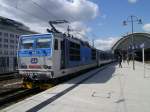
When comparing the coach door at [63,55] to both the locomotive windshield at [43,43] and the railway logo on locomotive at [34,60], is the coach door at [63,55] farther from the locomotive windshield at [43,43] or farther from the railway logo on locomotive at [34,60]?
the railway logo on locomotive at [34,60]

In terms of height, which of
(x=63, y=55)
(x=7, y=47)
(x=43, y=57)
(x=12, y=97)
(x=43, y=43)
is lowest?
(x=12, y=97)

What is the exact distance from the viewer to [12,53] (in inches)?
1297

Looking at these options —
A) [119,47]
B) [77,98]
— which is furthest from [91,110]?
[119,47]

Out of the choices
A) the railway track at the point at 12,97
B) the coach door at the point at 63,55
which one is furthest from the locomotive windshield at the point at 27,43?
the railway track at the point at 12,97

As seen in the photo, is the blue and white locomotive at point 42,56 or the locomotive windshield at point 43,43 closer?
the blue and white locomotive at point 42,56

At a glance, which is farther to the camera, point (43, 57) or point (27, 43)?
point (27, 43)

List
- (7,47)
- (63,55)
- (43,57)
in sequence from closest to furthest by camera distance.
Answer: (43,57) → (63,55) → (7,47)

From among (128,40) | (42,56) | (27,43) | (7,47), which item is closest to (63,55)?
(42,56)

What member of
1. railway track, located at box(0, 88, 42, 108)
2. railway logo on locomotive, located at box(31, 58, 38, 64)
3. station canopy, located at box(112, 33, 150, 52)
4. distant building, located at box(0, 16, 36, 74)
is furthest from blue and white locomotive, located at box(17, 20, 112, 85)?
station canopy, located at box(112, 33, 150, 52)

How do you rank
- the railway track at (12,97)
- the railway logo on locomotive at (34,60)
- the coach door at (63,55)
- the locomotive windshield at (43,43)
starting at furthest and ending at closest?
1. the coach door at (63,55)
2. the railway logo on locomotive at (34,60)
3. the locomotive windshield at (43,43)
4. the railway track at (12,97)

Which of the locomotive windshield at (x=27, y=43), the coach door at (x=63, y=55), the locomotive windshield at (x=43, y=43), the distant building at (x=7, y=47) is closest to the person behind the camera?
the locomotive windshield at (x=43, y=43)

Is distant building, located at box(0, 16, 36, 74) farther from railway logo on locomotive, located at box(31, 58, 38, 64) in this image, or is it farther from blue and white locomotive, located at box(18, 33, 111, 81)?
railway logo on locomotive, located at box(31, 58, 38, 64)

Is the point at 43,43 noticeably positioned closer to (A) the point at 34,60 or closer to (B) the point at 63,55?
(A) the point at 34,60

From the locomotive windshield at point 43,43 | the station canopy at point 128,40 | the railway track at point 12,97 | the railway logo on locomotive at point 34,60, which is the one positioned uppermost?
the station canopy at point 128,40
